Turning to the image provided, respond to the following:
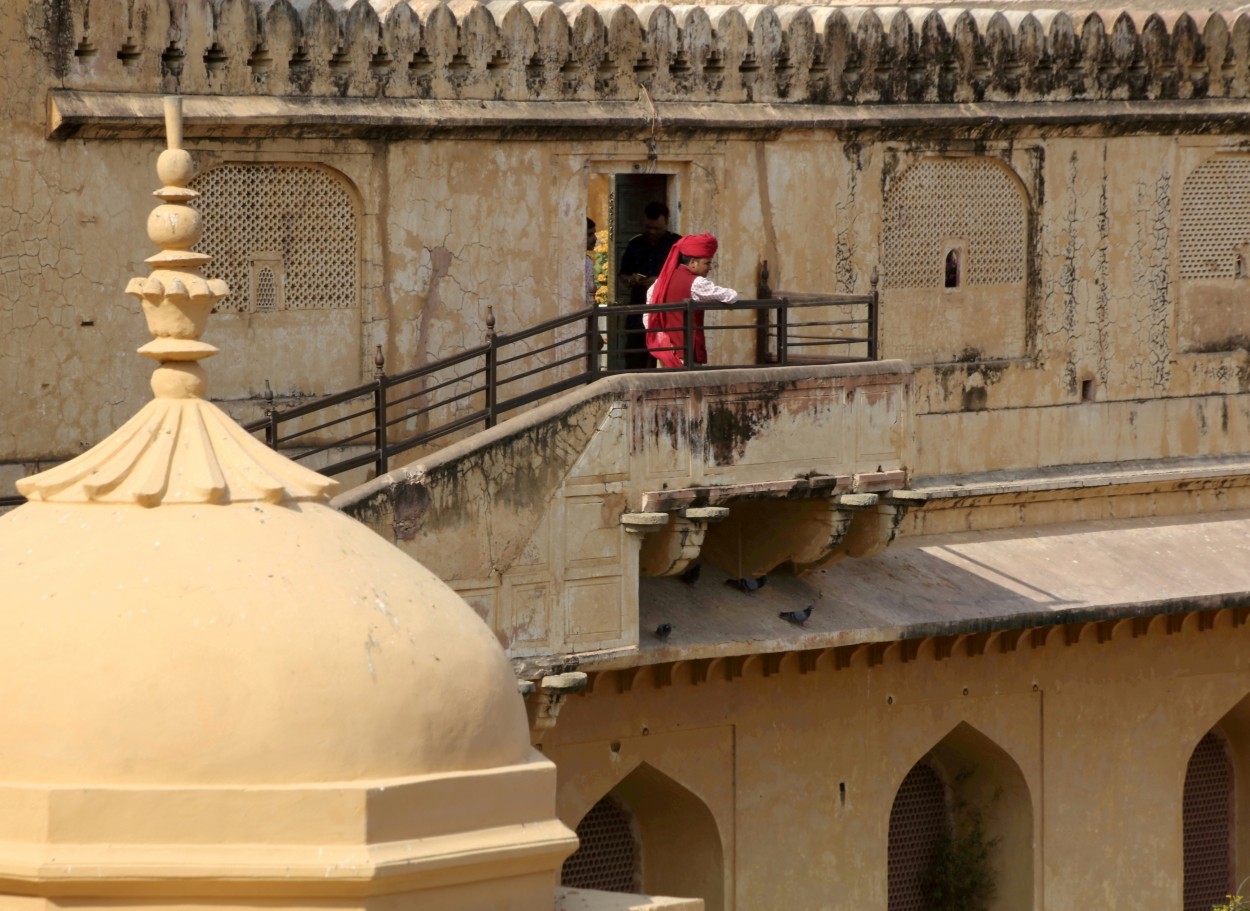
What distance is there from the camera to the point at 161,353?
6.18 m

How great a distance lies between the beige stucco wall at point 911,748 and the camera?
45.9 feet

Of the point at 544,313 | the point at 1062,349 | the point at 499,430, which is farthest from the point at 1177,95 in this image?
the point at 499,430

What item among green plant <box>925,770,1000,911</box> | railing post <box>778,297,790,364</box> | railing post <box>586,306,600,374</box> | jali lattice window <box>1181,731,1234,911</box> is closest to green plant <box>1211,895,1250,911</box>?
jali lattice window <box>1181,731,1234,911</box>

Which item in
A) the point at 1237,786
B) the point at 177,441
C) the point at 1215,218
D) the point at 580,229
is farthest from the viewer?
the point at 1237,786

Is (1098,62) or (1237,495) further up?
(1098,62)

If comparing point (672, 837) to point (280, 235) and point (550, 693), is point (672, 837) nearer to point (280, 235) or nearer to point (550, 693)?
point (550, 693)

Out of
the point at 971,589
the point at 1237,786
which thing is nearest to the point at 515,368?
the point at 971,589

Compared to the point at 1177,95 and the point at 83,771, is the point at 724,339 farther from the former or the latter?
the point at 83,771

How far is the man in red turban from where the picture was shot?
510 inches

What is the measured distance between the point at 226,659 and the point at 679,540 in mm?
6923

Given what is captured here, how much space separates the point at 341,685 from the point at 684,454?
6728mm

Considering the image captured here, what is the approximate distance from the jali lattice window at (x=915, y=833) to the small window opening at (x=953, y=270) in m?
2.77

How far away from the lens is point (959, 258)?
15.4 metres

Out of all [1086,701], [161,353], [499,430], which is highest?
[161,353]
